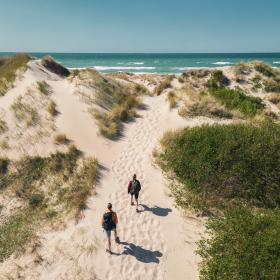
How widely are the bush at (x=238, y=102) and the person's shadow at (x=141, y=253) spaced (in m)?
13.6

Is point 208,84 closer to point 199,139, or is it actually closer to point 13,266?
→ point 199,139

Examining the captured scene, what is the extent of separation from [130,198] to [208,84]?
808 inches

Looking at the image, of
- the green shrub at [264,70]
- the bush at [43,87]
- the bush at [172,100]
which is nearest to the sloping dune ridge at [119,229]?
the bush at [172,100]

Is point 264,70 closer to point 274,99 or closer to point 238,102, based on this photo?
point 274,99

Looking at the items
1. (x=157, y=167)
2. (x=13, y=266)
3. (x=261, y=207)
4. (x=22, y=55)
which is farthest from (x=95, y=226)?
(x=22, y=55)

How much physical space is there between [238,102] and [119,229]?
50.8 ft

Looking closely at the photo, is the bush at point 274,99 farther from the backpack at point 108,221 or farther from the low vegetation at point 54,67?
the backpack at point 108,221

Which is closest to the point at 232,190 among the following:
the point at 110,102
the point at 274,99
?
the point at 110,102

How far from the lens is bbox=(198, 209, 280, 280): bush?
7309mm

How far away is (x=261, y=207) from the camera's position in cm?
1110

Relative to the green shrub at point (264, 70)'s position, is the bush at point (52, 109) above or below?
below

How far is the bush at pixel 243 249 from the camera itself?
7.31 m

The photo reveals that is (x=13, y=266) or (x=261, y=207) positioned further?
(x=261, y=207)

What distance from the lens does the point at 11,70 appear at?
27.8 meters
